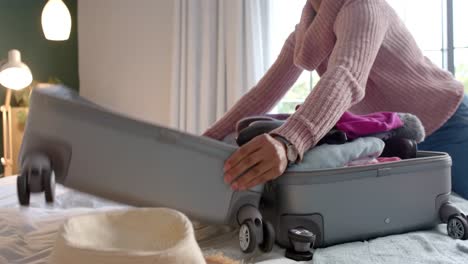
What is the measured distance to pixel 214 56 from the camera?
2623mm

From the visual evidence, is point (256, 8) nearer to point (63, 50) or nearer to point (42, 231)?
point (63, 50)

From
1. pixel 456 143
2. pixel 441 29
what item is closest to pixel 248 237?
pixel 456 143

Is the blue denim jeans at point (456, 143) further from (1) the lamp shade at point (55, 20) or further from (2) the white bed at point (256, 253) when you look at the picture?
(1) the lamp shade at point (55, 20)

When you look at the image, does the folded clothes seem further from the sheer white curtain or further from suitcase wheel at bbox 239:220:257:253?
the sheer white curtain

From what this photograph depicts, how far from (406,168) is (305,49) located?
18.6 inches

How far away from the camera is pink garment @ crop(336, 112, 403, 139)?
896mm

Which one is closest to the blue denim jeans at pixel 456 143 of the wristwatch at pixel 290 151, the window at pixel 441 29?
the wristwatch at pixel 290 151

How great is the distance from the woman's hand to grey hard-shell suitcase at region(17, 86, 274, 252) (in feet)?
0.13

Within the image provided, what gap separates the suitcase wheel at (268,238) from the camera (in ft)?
2.39

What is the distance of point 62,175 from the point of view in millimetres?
710

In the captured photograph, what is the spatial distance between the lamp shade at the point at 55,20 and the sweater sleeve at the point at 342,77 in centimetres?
179

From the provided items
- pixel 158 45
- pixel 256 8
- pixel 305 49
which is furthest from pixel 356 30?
pixel 158 45

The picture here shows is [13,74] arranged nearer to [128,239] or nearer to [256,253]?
[256,253]

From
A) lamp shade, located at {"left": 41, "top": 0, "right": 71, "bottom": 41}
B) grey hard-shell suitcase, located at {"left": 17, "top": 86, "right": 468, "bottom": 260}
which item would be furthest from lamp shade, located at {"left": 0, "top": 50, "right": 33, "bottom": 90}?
grey hard-shell suitcase, located at {"left": 17, "top": 86, "right": 468, "bottom": 260}
